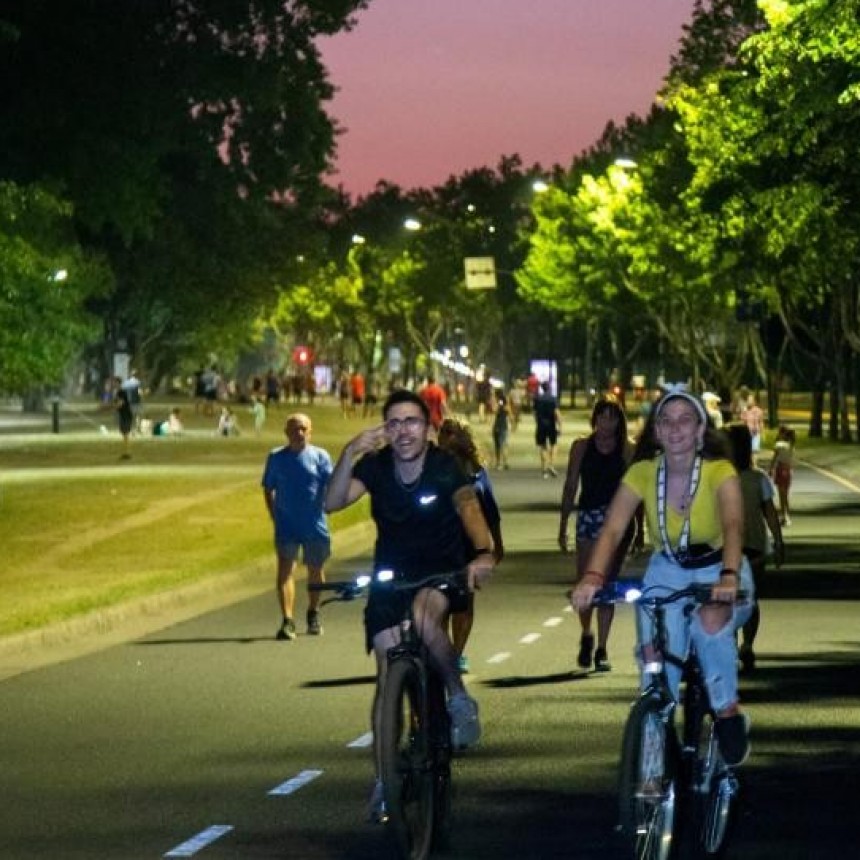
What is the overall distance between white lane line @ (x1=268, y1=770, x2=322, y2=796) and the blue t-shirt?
717 centimetres

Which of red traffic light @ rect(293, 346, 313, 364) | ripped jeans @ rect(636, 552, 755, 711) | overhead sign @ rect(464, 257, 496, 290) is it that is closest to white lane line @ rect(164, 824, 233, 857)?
ripped jeans @ rect(636, 552, 755, 711)

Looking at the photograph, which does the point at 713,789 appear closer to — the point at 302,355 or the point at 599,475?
the point at 599,475

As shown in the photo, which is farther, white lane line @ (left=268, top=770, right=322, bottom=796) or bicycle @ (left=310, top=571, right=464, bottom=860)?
white lane line @ (left=268, top=770, right=322, bottom=796)

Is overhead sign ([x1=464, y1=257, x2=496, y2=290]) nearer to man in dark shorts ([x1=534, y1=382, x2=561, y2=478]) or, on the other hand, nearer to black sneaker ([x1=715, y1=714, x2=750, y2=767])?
man in dark shorts ([x1=534, y1=382, x2=561, y2=478])

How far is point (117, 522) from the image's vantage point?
3500 centimetres

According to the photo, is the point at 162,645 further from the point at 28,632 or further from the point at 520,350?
the point at 520,350

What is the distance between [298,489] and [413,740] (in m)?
9.89

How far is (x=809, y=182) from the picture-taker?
131 ft

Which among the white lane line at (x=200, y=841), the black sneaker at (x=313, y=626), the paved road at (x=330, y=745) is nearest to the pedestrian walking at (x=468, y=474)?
the paved road at (x=330, y=745)

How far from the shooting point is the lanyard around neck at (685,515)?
34.1 ft

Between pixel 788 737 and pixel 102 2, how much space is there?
39.5 metres

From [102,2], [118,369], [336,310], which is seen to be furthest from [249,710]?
[336,310]

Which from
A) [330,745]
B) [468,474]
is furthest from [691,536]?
[468,474]

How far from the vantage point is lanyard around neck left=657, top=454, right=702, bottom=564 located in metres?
10.4
